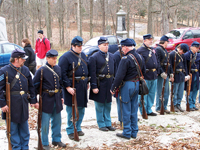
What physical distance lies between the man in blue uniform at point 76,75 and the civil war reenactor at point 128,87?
0.65m

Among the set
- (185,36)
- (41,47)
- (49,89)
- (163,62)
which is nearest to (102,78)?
(49,89)

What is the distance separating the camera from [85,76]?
5172 millimetres

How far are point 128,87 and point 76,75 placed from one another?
1099 millimetres

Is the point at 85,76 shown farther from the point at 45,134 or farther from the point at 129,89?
the point at 45,134

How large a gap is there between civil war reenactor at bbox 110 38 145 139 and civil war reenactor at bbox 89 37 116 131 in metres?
0.38

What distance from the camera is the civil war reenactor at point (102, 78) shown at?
17.6 ft

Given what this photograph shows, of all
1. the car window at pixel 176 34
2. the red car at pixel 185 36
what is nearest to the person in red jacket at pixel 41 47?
the red car at pixel 185 36

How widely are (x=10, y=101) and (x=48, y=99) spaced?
26.0 inches

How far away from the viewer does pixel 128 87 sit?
498cm

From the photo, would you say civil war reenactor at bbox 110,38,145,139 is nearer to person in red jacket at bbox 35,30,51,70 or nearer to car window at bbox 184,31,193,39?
person in red jacket at bbox 35,30,51,70

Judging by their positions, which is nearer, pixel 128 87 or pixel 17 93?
pixel 17 93

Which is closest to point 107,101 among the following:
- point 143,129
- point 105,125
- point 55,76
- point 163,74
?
point 105,125

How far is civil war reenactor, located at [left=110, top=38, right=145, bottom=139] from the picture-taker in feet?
16.1

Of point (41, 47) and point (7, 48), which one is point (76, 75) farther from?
point (7, 48)
